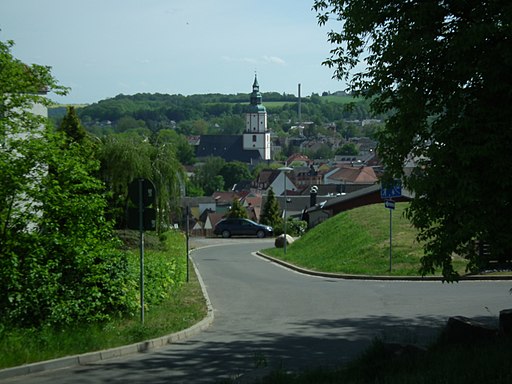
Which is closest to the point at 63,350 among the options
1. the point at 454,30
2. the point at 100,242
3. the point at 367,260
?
the point at 100,242

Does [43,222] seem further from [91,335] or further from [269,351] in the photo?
[269,351]

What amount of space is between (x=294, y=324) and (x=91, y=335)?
442 centimetres

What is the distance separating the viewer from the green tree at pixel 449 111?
11.2 metres

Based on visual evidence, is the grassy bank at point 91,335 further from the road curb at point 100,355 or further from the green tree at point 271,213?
the green tree at point 271,213

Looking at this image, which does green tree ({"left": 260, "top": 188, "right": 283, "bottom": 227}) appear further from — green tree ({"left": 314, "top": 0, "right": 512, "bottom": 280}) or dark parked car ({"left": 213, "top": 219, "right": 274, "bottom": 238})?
green tree ({"left": 314, "top": 0, "right": 512, "bottom": 280})

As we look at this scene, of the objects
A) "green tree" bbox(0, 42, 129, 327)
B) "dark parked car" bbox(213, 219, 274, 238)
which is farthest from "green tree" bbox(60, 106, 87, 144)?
"dark parked car" bbox(213, 219, 274, 238)

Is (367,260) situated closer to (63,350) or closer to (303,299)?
(303,299)

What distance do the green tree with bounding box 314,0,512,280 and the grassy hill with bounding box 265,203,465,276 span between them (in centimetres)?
940

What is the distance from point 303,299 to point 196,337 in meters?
5.81

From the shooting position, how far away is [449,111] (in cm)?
1174

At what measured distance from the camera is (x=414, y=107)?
39.4 ft

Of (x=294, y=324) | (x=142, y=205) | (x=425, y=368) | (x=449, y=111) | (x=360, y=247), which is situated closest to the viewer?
(x=425, y=368)

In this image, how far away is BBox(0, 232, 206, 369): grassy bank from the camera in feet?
40.4

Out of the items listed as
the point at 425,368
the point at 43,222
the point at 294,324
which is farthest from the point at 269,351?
the point at 43,222
